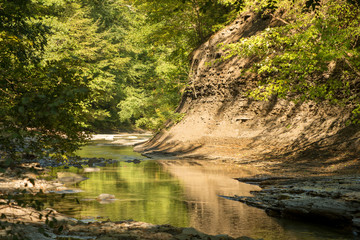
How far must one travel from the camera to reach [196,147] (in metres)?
24.5

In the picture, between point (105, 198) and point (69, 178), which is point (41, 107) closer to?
point (105, 198)

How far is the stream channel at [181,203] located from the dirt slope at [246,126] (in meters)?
3.30

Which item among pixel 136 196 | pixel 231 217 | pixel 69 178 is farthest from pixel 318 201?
pixel 69 178

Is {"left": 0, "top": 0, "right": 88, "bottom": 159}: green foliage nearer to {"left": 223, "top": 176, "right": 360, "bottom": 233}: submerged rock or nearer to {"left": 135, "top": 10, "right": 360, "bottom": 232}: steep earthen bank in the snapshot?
{"left": 223, "top": 176, "right": 360, "bottom": 233}: submerged rock

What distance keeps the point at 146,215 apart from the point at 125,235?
2553mm

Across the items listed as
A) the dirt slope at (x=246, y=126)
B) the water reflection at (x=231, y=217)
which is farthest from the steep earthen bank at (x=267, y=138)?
the water reflection at (x=231, y=217)

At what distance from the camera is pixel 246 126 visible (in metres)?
24.2

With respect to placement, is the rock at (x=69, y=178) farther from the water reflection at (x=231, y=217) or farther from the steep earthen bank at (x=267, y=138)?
the steep earthen bank at (x=267, y=138)

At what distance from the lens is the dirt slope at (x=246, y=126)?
17391 mm

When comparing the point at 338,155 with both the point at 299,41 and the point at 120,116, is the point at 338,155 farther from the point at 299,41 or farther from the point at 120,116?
the point at 120,116

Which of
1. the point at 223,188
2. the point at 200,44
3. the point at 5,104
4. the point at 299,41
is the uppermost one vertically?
the point at 200,44

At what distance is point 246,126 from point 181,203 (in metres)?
14.0

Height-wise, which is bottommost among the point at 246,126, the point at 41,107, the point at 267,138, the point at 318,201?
the point at 318,201

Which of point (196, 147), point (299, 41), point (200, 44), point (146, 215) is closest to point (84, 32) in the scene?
point (200, 44)
